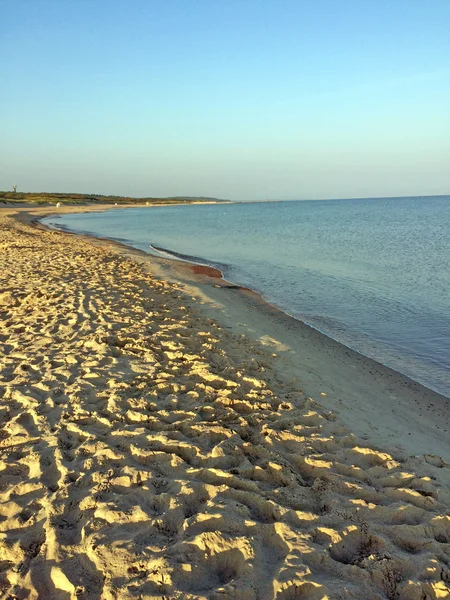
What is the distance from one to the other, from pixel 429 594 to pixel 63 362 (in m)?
5.15

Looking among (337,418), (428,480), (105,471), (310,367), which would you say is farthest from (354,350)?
(105,471)

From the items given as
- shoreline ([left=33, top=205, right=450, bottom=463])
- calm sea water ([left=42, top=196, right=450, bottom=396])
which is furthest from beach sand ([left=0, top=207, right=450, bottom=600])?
calm sea water ([left=42, top=196, right=450, bottom=396])

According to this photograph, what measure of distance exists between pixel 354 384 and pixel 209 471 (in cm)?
394

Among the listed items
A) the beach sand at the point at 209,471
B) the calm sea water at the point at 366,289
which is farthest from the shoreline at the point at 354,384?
the calm sea water at the point at 366,289

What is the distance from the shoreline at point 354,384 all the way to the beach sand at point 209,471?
42mm

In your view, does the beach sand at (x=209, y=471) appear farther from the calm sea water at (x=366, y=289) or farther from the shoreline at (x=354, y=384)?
the calm sea water at (x=366, y=289)

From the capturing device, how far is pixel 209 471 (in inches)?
145

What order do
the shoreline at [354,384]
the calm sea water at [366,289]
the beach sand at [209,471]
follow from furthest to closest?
the calm sea water at [366,289] → the shoreline at [354,384] → the beach sand at [209,471]

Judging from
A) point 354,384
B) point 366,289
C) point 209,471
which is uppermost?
point 366,289

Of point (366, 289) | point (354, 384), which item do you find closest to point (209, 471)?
point (354, 384)

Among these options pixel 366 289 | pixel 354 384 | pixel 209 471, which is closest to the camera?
pixel 209 471

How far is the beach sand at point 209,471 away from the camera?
8.80 ft

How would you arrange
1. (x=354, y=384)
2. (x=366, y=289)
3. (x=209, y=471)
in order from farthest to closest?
(x=366, y=289) → (x=354, y=384) → (x=209, y=471)

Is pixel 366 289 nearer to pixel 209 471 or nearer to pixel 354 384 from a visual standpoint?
pixel 354 384
